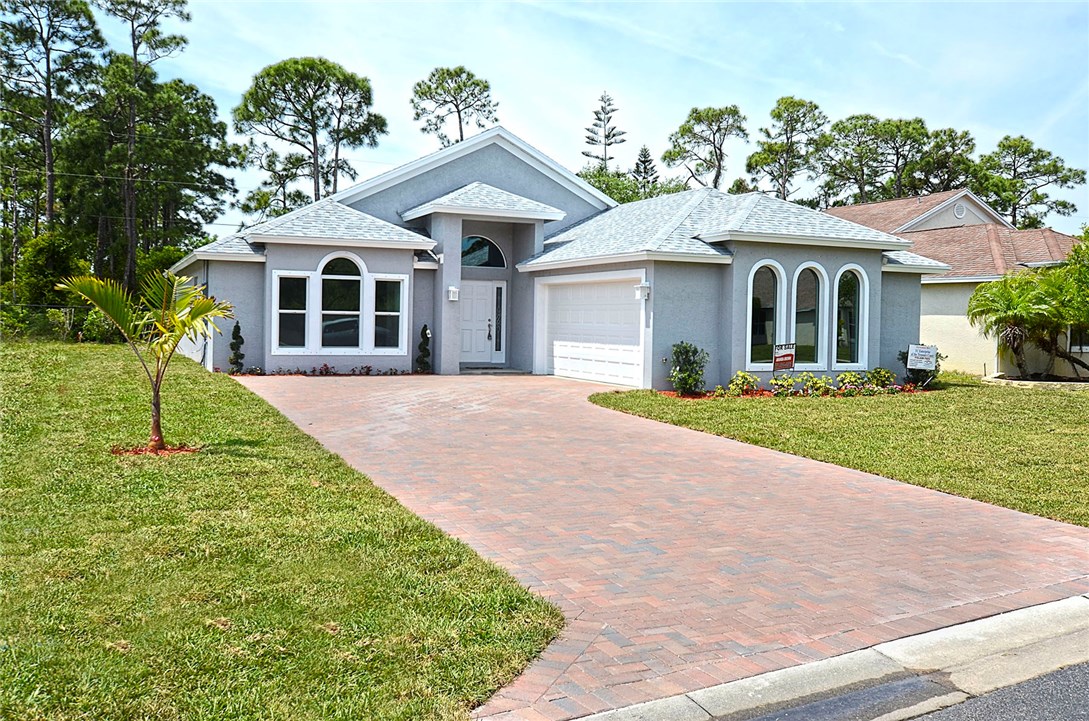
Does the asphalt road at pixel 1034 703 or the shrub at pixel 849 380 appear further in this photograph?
the shrub at pixel 849 380

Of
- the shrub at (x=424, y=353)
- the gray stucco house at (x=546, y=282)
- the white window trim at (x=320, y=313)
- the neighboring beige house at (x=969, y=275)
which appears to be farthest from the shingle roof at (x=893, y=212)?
the white window trim at (x=320, y=313)

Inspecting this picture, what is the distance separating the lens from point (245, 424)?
11812mm

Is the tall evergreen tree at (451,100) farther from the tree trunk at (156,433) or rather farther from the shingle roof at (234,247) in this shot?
the tree trunk at (156,433)

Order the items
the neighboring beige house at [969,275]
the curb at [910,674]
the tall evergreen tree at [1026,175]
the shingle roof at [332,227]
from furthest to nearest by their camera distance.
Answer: the tall evergreen tree at [1026,175]
the neighboring beige house at [969,275]
the shingle roof at [332,227]
the curb at [910,674]

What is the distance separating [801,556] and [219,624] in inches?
165

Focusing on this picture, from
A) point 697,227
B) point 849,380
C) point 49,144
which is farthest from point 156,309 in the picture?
point 49,144

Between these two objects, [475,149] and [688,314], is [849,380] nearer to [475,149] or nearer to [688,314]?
[688,314]

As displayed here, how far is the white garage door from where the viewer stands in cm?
1875

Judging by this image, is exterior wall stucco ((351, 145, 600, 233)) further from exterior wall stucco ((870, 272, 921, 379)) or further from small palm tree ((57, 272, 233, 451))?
small palm tree ((57, 272, 233, 451))

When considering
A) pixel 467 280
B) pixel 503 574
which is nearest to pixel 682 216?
pixel 467 280

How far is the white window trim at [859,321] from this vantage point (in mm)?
19328

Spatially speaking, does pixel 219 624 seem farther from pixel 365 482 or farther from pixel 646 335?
pixel 646 335

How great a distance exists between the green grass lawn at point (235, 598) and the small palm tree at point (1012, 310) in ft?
62.2

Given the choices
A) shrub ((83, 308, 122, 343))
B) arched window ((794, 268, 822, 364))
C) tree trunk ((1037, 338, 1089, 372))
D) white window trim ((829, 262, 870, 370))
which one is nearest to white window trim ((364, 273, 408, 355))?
arched window ((794, 268, 822, 364))
